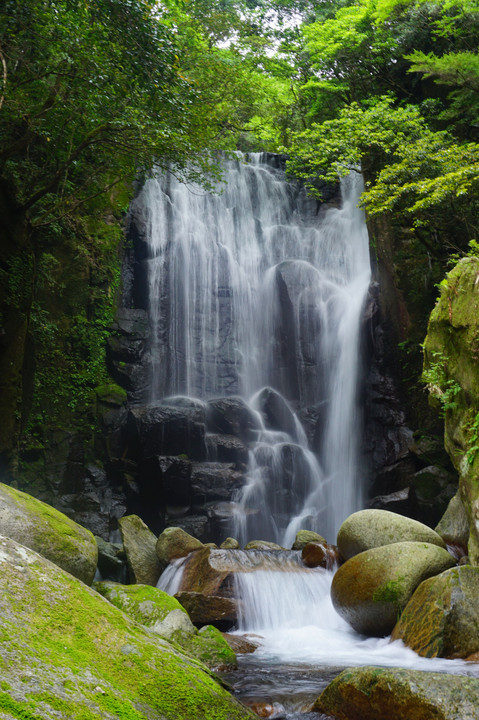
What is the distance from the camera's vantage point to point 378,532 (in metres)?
8.57

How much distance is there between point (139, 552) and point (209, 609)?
2.37 meters

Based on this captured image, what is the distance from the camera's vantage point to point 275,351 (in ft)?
58.5

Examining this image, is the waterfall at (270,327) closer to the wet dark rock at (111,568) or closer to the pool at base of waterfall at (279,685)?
the wet dark rock at (111,568)

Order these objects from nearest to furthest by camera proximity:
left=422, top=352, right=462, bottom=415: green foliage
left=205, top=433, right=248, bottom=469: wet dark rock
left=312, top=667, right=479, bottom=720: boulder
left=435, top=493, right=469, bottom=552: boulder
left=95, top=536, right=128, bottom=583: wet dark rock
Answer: left=312, top=667, right=479, bottom=720: boulder → left=422, top=352, right=462, bottom=415: green foliage → left=435, top=493, right=469, bottom=552: boulder → left=95, top=536, right=128, bottom=583: wet dark rock → left=205, top=433, right=248, bottom=469: wet dark rock

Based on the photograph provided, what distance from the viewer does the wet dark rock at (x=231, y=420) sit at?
1531 centimetres

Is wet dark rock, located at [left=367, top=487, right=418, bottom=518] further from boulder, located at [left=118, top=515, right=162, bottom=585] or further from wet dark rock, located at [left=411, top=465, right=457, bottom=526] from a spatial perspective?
boulder, located at [left=118, top=515, right=162, bottom=585]

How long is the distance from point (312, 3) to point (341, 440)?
63.1 feet

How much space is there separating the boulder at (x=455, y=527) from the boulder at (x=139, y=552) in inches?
205

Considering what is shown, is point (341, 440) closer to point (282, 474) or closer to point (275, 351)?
point (282, 474)

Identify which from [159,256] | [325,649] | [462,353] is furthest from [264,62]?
[325,649]

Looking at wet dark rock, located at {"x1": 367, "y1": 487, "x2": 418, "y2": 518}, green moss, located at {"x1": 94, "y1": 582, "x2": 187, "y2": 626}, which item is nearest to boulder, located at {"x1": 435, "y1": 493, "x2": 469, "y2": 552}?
wet dark rock, located at {"x1": 367, "y1": 487, "x2": 418, "y2": 518}

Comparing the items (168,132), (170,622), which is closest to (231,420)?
(168,132)

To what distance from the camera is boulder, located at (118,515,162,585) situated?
30.7ft

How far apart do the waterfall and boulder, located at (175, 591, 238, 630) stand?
569 cm
